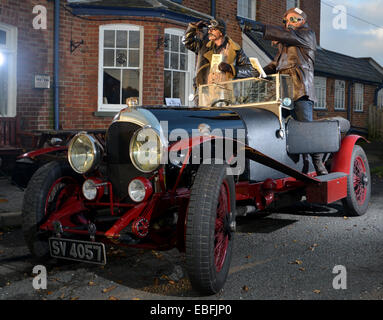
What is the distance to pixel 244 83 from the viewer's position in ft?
17.7

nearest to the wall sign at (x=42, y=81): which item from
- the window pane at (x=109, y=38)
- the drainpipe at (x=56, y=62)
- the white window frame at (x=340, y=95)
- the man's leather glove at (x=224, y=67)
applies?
the drainpipe at (x=56, y=62)

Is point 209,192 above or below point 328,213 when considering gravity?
above

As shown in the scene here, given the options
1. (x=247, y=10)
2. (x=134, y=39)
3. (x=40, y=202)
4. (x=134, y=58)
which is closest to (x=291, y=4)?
(x=247, y=10)

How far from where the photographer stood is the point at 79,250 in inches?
132

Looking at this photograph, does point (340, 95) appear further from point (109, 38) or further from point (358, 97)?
point (109, 38)

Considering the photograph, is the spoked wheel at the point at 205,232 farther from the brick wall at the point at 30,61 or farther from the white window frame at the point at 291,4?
the white window frame at the point at 291,4

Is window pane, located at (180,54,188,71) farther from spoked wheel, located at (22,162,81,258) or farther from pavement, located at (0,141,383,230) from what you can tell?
spoked wheel, located at (22,162,81,258)

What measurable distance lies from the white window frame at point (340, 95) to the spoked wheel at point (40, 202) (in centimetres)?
1725

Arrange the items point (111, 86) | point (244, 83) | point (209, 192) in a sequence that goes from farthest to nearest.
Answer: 1. point (111, 86)
2. point (244, 83)
3. point (209, 192)

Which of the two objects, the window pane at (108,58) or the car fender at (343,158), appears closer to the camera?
the car fender at (343,158)

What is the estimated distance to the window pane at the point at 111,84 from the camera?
36.4ft

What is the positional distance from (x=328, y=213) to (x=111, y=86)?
646cm
